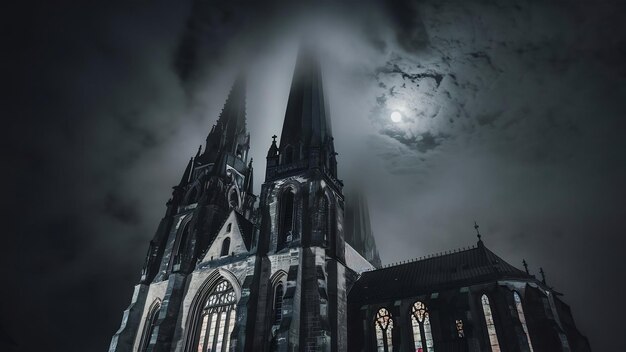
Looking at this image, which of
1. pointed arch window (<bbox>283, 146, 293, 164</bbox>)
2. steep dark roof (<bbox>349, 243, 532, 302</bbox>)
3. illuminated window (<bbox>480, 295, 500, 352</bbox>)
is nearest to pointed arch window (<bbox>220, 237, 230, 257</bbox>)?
pointed arch window (<bbox>283, 146, 293, 164</bbox>)

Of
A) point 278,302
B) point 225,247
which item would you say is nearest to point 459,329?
point 278,302

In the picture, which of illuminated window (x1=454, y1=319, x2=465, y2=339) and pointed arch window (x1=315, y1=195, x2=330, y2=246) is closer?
illuminated window (x1=454, y1=319, x2=465, y2=339)

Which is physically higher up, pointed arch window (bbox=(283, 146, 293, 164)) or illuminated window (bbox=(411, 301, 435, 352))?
pointed arch window (bbox=(283, 146, 293, 164))

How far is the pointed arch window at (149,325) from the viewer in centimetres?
2722

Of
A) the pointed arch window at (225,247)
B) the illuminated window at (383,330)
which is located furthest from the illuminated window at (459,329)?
the pointed arch window at (225,247)

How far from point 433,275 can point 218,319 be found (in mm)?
15399

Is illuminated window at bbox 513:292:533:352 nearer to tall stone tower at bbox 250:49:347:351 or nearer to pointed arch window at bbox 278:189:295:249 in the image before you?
tall stone tower at bbox 250:49:347:351

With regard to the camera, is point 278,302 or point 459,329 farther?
point 278,302

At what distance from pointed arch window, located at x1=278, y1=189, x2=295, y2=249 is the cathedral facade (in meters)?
0.09

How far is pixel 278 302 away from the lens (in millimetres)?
23312

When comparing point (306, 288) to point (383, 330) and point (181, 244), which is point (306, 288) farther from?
point (181, 244)

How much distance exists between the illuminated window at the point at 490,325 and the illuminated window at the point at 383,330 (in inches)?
225

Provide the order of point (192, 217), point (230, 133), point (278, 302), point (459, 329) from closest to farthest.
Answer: point (459, 329)
point (278, 302)
point (192, 217)
point (230, 133)

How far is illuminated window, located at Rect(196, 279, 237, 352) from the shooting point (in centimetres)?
2430
